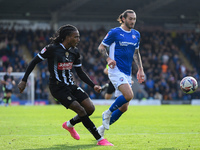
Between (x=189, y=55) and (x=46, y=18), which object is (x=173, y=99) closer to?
(x=189, y=55)

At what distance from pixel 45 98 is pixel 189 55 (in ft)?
47.2

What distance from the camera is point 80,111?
258 inches

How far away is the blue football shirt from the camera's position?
7.83 meters

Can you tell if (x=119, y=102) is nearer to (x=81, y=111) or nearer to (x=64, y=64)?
(x=81, y=111)

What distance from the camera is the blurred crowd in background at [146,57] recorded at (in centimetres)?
2802

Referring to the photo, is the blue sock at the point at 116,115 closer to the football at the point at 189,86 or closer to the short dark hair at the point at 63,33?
the short dark hair at the point at 63,33

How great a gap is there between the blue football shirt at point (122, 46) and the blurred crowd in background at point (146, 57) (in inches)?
743

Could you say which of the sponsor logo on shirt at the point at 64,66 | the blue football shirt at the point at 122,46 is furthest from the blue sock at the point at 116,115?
the sponsor logo on shirt at the point at 64,66

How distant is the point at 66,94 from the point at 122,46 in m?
1.80

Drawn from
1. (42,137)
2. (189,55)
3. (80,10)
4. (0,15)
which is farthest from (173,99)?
(42,137)

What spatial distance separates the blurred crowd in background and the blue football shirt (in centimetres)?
1888

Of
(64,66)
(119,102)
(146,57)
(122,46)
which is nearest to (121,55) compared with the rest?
(122,46)

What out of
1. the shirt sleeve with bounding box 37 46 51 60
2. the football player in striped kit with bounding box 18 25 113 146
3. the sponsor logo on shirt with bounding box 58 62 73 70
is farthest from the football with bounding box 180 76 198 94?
the shirt sleeve with bounding box 37 46 51 60

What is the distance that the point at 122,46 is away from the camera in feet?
25.8
